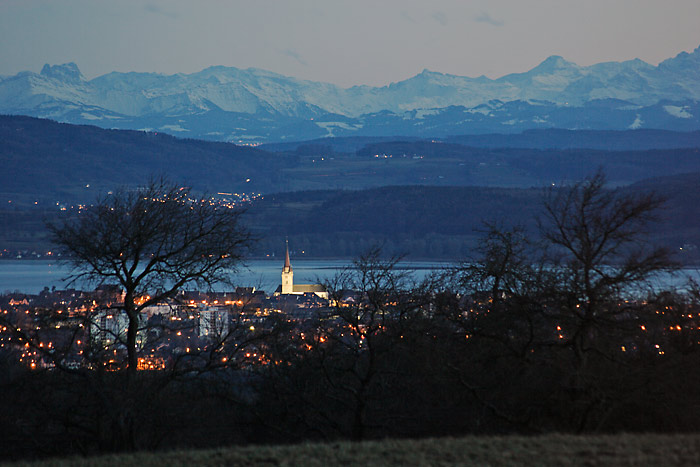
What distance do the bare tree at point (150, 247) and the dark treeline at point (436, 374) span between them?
54.2 inches

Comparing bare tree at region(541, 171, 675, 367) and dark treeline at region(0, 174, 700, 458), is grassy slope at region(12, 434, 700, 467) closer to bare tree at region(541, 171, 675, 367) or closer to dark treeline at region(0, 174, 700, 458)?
dark treeline at region(0, 174, 700, 458)

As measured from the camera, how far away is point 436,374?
56.4 ft

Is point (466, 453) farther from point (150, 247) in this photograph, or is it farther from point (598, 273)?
point (150, 247)

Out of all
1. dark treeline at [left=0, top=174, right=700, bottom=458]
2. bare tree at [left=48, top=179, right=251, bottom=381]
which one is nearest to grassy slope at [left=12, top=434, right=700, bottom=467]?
dark treeline at [left=0, top=174, right=700, bottom=458]

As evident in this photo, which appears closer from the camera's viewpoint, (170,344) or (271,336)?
(271,336)

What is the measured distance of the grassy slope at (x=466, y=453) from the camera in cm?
1070

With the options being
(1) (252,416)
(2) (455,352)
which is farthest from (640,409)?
(1) (252,416)

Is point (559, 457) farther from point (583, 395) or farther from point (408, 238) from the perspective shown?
point (408, 238)

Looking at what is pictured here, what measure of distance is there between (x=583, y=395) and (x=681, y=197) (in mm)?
98163

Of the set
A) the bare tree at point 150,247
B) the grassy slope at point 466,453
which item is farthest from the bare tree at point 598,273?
the bare tree at point 150,247

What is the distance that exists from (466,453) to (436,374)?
5.96 meters

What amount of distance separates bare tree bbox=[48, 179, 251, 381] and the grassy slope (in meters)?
6.10

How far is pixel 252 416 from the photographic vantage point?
62.0 feet

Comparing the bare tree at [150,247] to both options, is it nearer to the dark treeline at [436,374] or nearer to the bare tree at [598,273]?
the dark treeline at [436,374]
